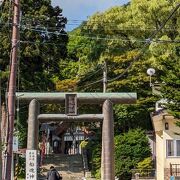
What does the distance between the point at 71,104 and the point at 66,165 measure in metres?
19.7

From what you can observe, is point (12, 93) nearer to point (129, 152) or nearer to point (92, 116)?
point (92, 116)

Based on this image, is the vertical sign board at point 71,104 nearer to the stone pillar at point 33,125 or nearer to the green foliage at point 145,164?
the stone pillar at point 33,125

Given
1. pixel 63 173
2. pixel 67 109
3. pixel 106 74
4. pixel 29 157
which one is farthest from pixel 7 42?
pixel 29 157

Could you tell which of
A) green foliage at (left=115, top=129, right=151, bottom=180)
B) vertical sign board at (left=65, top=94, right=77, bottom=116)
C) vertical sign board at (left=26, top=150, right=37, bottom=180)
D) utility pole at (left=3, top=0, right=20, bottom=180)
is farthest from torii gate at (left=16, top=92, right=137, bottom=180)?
green foliage at (left=115, top=129, right=151, bottom=180)

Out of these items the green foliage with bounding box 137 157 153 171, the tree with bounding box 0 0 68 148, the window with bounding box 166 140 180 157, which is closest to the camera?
the window with bounding box 166 140 180 157

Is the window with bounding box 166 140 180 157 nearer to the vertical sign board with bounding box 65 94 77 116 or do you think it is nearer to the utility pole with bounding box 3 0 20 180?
the vertical sign board with bounding box 65 94 77 116

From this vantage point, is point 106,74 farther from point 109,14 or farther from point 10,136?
point 10,136

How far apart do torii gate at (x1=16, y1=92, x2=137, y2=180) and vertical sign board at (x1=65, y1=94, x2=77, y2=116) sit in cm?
13

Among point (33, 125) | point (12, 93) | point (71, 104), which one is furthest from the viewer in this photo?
point (71, 104)

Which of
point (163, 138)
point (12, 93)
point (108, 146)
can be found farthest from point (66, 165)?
point (12, 93)

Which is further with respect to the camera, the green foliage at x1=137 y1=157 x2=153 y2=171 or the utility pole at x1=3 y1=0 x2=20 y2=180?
the green foliage at x1=137 y1=157 x2=153 y2=171

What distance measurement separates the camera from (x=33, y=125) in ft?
83.3

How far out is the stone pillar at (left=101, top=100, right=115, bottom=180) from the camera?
82.9ft

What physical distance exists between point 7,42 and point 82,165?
1188 centimetres
